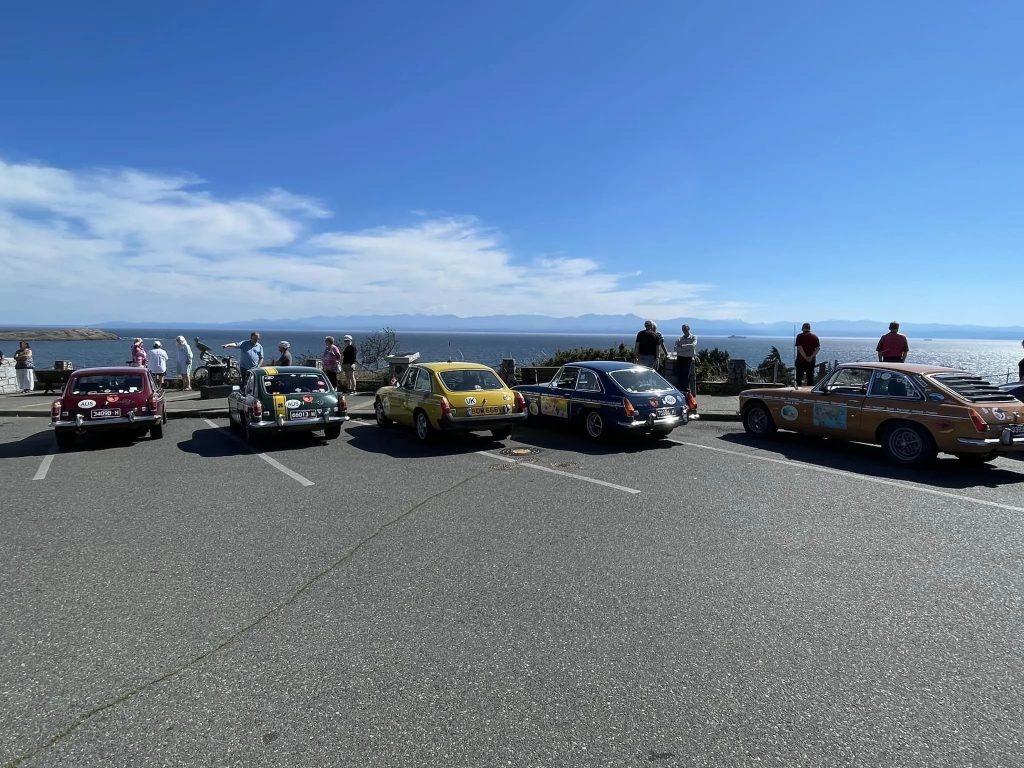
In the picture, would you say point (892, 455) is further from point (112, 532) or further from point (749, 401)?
point (112, 532)

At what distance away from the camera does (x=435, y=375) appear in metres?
10.8

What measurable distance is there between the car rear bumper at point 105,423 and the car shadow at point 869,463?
34.4 feet

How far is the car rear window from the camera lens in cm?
848

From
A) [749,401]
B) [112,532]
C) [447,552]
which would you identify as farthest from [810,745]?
[749,401]

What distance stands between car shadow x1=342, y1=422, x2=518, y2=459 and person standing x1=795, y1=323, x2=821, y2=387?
7331 millimetres

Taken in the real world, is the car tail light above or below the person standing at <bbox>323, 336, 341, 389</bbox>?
below

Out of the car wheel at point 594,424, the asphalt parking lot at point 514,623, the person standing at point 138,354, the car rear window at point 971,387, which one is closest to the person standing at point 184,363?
the person standing at point 138,354

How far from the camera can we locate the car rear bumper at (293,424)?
33.3ft

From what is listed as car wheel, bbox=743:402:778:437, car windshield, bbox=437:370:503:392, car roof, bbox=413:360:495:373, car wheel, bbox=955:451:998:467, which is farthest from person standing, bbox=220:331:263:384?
car wheel, bbox=955:451:998:467

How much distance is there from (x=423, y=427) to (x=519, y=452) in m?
2.02

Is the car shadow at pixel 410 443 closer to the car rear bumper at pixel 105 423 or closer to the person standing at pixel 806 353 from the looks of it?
the car rear bumper at pixel 105 423

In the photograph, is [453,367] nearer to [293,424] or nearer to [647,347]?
[293,424]

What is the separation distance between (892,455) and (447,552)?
285 inches

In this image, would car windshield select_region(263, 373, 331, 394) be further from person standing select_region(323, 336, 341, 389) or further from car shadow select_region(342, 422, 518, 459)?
person standing select_region(323, 336, 341, 389)
